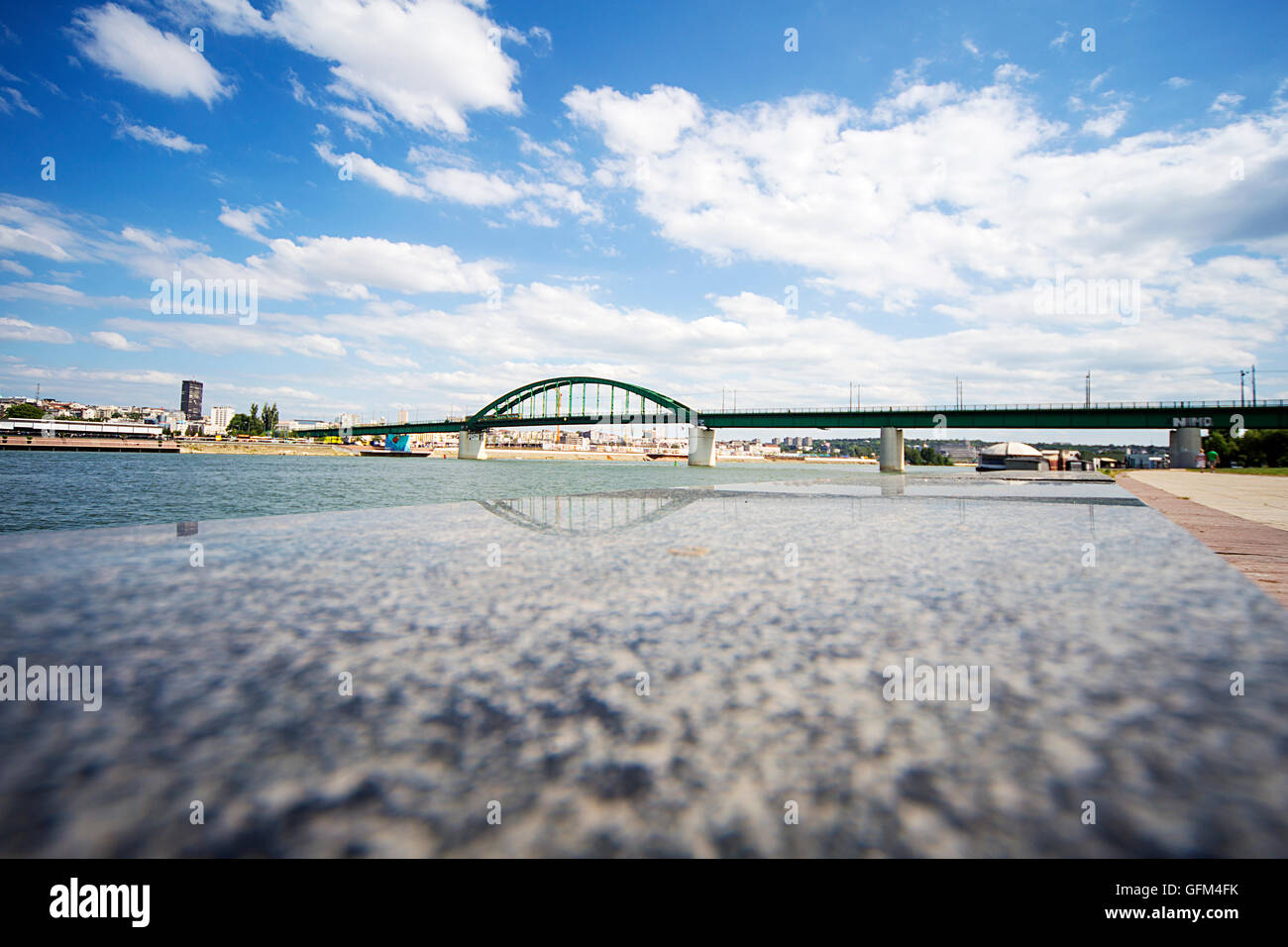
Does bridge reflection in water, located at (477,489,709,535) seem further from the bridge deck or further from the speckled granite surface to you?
the bridge deck

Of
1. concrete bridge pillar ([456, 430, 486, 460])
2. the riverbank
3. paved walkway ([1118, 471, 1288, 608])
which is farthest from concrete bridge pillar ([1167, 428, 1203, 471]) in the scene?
concrete bridge pillar ([456, 430, 486, 460])

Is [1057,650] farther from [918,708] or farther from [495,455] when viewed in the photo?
[495,455]

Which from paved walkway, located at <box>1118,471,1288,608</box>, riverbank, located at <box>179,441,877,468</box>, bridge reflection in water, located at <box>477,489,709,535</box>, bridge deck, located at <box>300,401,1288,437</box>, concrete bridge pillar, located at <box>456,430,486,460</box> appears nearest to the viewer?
paved walkway, located at <box>1118,471,1288,608</box>

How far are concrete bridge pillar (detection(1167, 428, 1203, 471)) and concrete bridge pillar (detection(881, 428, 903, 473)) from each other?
97.8ft

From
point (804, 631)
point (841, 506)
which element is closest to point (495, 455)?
point (841, 506)

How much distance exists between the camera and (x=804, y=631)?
467 cm

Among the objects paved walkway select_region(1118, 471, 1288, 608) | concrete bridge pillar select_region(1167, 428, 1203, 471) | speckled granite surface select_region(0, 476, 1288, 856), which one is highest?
concrete bridge pillar select_region(1167, 428, 1203, 471)

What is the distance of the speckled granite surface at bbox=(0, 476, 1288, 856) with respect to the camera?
7.05ft

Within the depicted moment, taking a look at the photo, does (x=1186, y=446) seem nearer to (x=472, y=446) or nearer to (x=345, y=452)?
(x=472, y=446)

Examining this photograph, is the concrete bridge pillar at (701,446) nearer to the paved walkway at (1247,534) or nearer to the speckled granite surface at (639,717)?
the paved walkway at (1247,534)

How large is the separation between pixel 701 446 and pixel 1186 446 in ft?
233

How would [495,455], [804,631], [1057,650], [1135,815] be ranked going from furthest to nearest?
1. [495,455]
2. [804,631]
3. [1057,650]
4. [1135,815]

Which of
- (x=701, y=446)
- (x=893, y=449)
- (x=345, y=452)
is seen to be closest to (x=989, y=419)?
(x=893, y=449)
